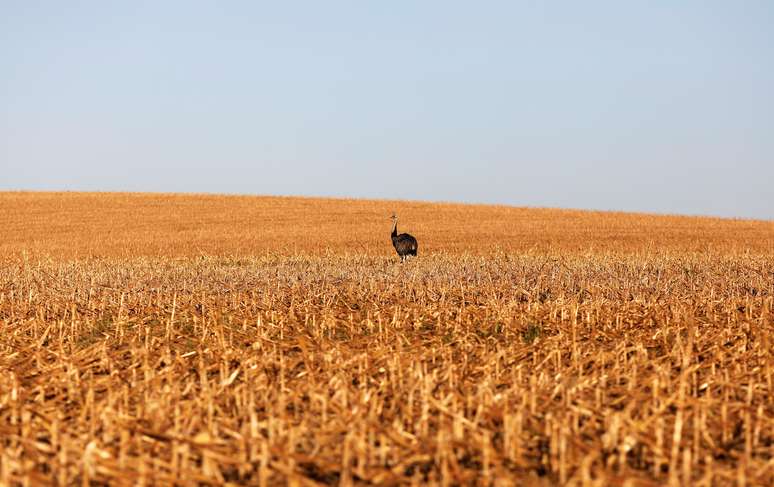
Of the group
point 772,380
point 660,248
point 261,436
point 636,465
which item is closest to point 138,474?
point 261,436

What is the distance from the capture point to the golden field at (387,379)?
5281 mm

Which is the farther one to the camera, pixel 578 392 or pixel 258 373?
pixel 258 373

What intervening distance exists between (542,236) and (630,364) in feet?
97.1

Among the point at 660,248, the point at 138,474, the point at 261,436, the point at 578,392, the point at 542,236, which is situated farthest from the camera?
the point at 542,236

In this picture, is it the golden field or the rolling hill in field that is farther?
the rolling hill in field

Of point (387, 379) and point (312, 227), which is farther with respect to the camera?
point (312, 227)

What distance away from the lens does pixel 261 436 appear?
5.70 metres

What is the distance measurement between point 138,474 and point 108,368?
141 inches

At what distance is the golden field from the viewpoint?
17.3ft

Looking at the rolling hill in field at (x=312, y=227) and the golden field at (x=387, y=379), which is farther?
the rolling hill in field at (x=312, y=227)

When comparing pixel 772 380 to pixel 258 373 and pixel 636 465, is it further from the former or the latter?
pixel 258 373

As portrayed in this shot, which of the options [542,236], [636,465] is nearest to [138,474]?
[636,465]

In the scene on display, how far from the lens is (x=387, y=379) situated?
301 inches

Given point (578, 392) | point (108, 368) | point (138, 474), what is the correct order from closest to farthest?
point (138, 474), point (578, 392), point (108, 368)
